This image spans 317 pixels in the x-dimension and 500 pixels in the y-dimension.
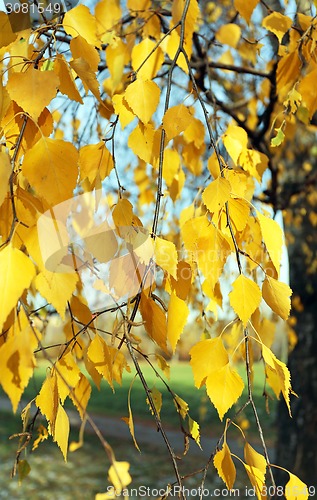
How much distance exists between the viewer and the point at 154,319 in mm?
613

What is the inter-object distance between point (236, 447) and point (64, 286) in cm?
470

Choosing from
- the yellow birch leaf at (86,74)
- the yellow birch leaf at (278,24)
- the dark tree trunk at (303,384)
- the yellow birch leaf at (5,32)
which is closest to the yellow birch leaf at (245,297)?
the yellow birch leaf at (86,74)

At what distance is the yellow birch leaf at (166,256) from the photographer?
577mm

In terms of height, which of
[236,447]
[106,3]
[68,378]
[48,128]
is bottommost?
[236,447]

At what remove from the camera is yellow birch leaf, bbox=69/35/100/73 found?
2.17 ft

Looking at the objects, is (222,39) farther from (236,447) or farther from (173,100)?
(236,447)

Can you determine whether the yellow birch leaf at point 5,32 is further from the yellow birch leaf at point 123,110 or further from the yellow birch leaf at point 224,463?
the yellow birch leaf at point 224,463

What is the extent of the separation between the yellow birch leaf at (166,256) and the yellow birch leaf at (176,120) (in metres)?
0.13

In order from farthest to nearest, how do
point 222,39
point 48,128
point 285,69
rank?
point 222,39, point 285,69, point 48,128

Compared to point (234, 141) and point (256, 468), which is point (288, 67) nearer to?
point (234, 141)

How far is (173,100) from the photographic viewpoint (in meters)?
2.42

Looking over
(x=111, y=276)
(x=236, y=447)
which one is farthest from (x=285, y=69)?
(x=236, y=447)

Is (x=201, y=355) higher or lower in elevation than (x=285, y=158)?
lower

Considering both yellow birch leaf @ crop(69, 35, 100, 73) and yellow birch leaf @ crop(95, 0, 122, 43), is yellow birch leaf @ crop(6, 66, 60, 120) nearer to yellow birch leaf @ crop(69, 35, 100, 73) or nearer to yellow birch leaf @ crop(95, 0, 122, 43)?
yellow birch leaf @ crop(69, 35, 100, 73)
